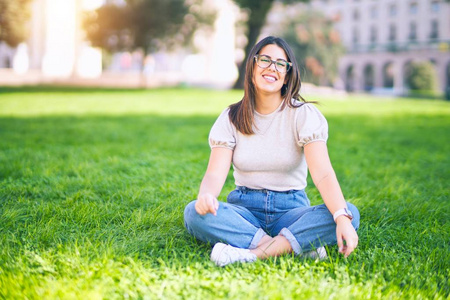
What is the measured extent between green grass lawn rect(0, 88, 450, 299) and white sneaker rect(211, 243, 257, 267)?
0.04 meters

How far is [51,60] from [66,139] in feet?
86.4

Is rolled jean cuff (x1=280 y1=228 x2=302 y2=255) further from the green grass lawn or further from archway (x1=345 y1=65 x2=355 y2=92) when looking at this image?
archway (x1=345 y1=65 x2=355 y2=92)

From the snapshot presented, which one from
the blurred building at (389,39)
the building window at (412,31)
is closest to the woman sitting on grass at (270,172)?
the blurred building at (389,39)

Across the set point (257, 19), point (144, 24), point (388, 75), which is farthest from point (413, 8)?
point (257, 19)

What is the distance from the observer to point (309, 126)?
8.11 ft

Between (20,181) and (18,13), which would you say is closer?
(20,181)

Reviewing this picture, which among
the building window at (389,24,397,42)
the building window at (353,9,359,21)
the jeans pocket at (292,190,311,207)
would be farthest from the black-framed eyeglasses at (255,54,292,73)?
the building window at (353,9,359,21)

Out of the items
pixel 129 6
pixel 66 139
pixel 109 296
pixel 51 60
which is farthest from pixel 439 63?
pixel 109 296

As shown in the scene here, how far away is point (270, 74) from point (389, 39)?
180 feet

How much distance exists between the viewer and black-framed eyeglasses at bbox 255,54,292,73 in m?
2.52

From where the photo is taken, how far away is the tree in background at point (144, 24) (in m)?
26.4

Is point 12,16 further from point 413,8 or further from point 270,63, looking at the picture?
point 413,8

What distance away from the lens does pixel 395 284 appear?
207 cm

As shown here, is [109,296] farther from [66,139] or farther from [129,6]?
A: [129,6]
